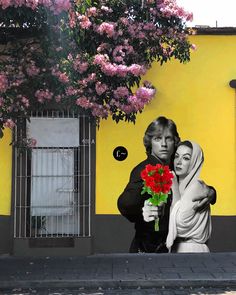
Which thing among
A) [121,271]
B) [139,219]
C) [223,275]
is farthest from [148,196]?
[223,275]

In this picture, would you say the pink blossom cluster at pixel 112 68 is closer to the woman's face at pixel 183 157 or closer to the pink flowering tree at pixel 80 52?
the pink flowering tree at pixel 80 52

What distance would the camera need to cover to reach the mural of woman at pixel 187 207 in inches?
409

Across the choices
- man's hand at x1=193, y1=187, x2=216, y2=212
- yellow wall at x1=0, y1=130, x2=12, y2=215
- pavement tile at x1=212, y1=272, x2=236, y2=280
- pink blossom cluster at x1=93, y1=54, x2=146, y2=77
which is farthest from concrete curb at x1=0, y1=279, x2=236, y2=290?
pink blossom cluster at x1=93, y1=54, x2=146, y2=77

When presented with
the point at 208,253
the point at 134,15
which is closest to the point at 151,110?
the point at 134,15

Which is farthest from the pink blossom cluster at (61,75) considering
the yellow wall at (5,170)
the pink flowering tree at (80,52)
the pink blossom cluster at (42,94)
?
the yellow wall at (5,170)

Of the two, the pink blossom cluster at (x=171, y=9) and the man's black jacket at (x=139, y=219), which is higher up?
the pink blossom cluster at (x=171, y=9)

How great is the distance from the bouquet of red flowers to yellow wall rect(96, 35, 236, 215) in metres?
0.47

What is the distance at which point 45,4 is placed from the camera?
7.57m

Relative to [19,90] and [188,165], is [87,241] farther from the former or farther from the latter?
[19,90]

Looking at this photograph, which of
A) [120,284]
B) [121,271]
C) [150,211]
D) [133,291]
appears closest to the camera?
[133,291]

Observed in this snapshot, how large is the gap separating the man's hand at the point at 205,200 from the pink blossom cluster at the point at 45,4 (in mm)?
4900

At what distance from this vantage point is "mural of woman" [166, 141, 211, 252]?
1039 centimetres

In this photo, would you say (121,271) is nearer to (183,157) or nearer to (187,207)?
(187,207)

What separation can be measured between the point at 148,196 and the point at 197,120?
6.28 ft
